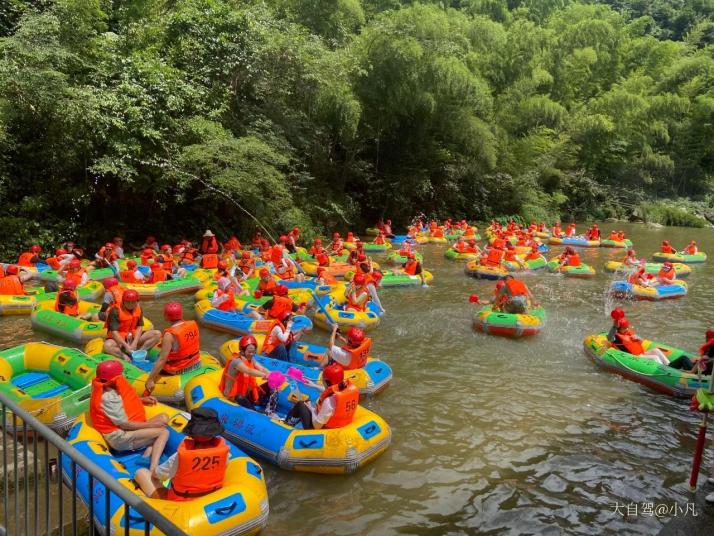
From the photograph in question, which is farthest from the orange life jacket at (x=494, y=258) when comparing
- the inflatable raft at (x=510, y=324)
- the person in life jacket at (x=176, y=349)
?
the person in life jacket at (x=176, y=349)

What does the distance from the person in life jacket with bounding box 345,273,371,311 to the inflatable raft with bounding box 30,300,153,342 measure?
346 cm

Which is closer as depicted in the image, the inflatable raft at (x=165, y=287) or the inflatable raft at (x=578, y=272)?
the inflatable raft at (x=165, y=287)

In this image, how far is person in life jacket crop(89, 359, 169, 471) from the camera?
4.86 metres

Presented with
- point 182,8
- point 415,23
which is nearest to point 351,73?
point 415,23

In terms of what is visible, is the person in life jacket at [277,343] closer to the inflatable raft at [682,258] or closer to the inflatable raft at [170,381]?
the inflatable raft at [170,381]

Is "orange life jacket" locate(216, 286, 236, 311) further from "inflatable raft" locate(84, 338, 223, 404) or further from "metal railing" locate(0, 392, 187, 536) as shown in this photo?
"metal railing" locate(0, 392, 187, 536)

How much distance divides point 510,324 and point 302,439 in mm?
5373

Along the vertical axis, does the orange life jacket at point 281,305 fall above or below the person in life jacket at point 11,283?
above

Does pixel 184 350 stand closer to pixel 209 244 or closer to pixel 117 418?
pixel 117 418

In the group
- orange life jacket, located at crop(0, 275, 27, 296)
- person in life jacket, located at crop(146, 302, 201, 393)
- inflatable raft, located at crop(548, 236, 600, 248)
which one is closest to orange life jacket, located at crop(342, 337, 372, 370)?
person in life jacket, located at crop(146, 302, 201, 393)

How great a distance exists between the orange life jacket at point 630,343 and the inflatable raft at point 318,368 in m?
3.60

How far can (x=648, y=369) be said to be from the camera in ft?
25.2

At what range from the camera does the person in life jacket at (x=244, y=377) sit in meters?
5.99

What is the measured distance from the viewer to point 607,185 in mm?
34688
